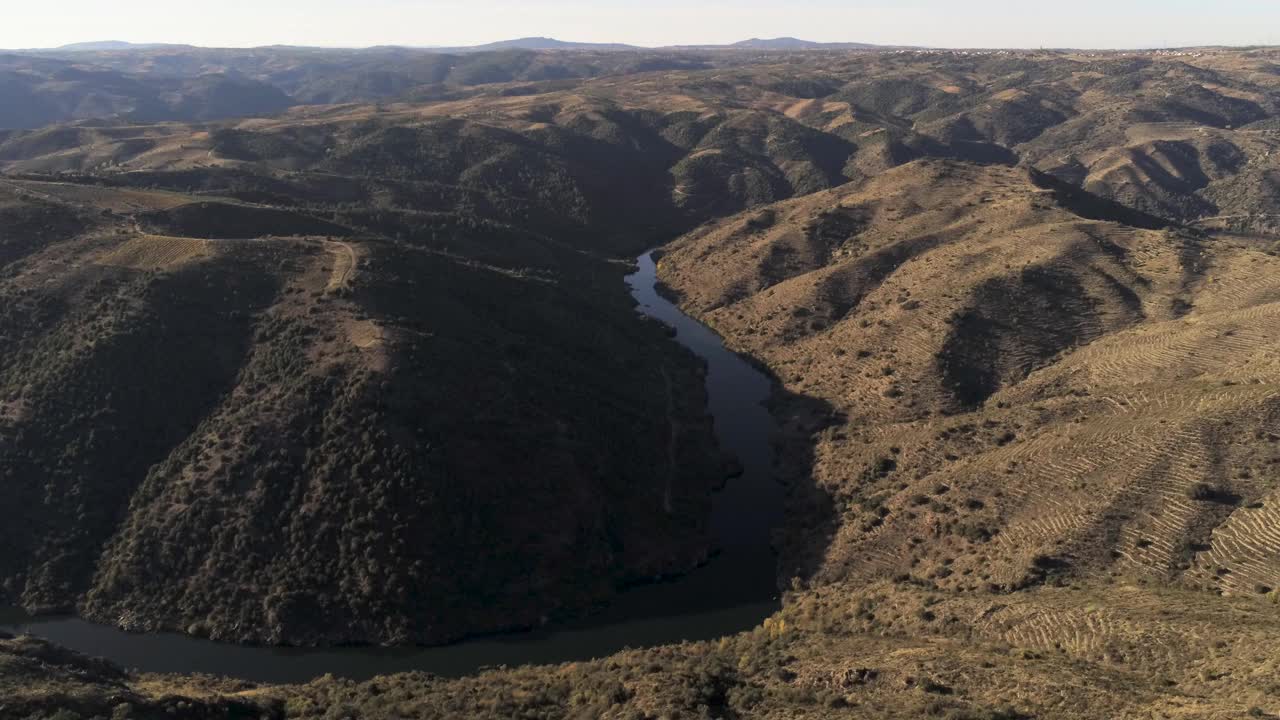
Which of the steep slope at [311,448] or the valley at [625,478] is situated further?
the steep slope at [311,448]

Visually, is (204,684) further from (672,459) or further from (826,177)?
(826,177)

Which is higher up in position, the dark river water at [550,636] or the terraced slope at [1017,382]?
the terraced slope at [1017,382]

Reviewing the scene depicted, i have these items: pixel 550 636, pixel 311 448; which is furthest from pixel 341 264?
pixel 550 636

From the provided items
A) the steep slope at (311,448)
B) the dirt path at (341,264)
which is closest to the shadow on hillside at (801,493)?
the steep slope at (311,448)

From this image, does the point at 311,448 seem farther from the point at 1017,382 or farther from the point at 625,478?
the point at 1017,382

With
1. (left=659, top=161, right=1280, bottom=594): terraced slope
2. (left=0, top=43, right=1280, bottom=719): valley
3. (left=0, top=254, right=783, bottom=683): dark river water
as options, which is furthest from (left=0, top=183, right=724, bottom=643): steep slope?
(left=659, top=161, right=1280, bottom=594): terraced slope

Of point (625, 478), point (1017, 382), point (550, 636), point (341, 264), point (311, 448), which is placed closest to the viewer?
point (550, 636)

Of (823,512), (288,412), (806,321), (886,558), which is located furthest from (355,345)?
(806,321)

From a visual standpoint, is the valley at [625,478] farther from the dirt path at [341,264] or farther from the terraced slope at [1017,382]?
the dirt path at [341,264]

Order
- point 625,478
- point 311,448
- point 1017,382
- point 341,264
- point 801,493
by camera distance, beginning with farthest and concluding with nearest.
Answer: point 341,264 < point 1017,382 < point 801,493 < point 625,478 < point 311,448
